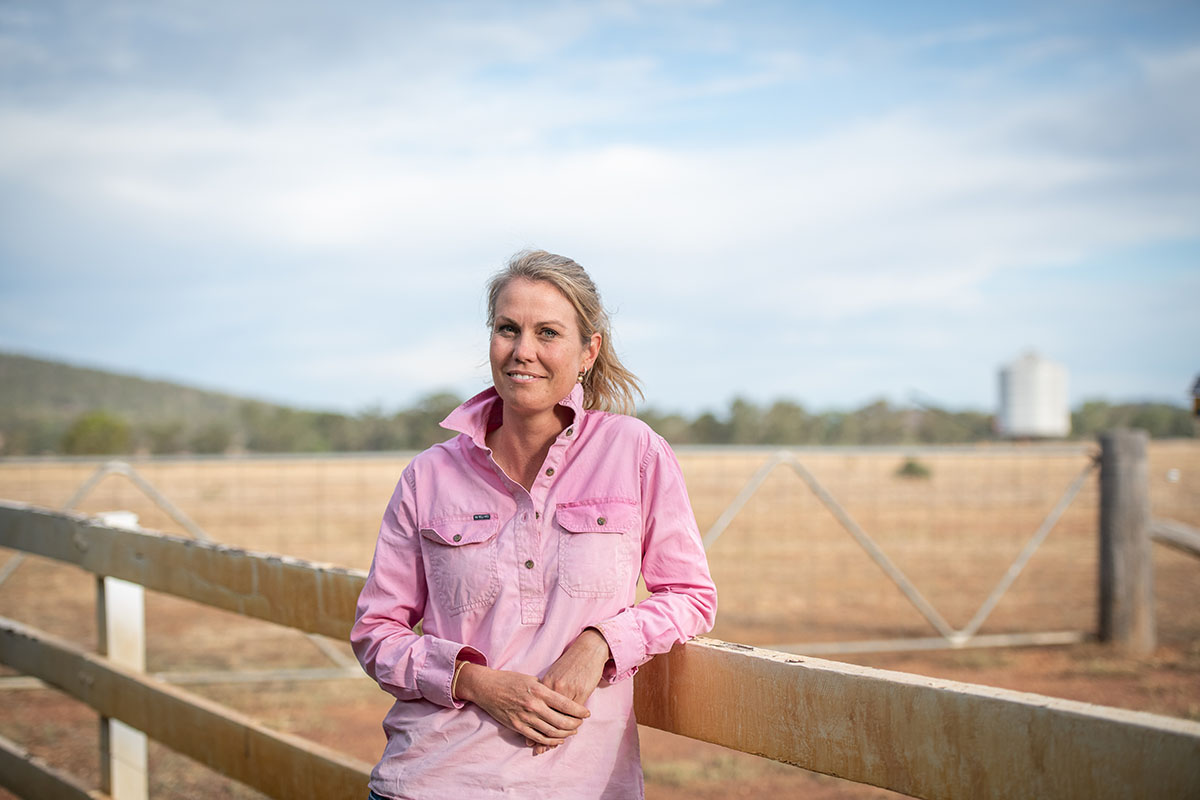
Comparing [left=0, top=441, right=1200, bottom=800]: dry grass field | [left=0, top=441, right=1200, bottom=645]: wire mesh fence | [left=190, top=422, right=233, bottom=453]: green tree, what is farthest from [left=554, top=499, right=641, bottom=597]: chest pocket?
[left=190, top=422, right=233, bottom=453]: green tree

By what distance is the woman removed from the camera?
1631 millimetres

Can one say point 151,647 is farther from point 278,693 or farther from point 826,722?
point 826,722

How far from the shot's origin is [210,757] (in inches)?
107

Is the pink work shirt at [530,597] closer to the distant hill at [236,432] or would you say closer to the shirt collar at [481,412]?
the shirt collar at [481,412]

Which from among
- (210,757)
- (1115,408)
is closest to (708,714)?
→ (210,757)

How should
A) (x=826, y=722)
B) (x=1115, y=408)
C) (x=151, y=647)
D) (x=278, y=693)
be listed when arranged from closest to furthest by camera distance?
(x=826, y=722) → (x=278, y=693) → (x=151, y=647) → (x=1115, y=408)

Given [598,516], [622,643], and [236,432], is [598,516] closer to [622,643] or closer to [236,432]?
[622,643]

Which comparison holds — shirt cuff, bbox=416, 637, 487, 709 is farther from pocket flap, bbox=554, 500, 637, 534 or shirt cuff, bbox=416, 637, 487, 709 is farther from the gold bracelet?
pocket flap, bbox=554, 500, 637, 534

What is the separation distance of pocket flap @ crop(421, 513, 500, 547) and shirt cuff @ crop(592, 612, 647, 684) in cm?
27

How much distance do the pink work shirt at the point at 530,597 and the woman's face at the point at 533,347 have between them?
0.07 meters

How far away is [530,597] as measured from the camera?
5.55 ft

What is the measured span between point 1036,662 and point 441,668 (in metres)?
6.38

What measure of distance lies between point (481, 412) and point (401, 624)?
17.1 inches

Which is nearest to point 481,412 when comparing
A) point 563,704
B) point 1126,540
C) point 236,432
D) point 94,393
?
point 563,704
